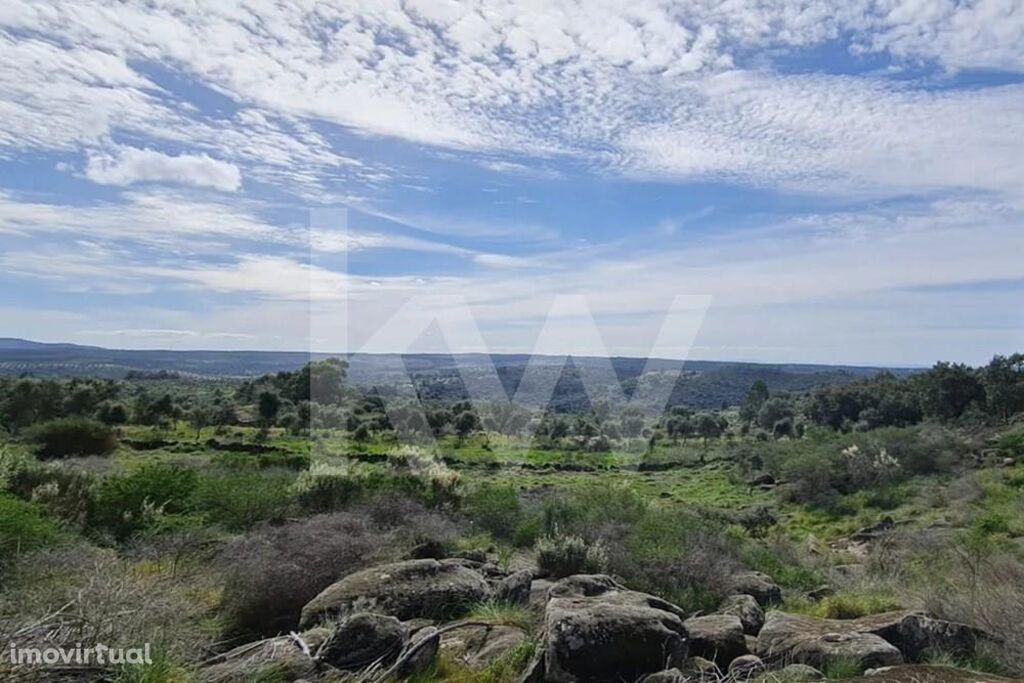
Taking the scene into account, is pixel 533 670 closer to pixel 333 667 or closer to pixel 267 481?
pixel 333 667

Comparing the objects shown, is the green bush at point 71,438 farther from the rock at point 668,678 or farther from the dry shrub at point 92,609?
the rock at point 668,678

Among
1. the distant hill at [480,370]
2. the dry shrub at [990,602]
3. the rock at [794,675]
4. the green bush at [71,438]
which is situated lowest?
the green bush at [71,438]

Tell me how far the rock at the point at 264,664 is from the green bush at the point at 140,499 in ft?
19.0

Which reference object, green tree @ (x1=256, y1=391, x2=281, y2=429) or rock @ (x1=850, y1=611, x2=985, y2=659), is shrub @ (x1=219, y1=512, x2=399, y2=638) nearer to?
rock @ (x1=850, y1=611, x2=985, y2=659)

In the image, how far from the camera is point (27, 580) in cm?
534

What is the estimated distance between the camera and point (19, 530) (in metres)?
6.71

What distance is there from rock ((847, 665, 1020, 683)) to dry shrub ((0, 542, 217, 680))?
397cm

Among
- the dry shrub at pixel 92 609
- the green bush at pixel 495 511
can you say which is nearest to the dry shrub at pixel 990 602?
the dry shrub at pixel 92 609

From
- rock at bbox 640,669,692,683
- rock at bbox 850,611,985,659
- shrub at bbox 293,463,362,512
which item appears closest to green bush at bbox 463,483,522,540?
shrub at bbox 293,463,362,512

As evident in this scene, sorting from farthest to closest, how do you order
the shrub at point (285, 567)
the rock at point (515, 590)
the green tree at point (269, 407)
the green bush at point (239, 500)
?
the green tree at point (269, 407) → the green bush at point (239, 500) → the shrub at point (285, 567) → the rock at point (515, 590)

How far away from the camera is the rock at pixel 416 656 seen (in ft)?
14.7

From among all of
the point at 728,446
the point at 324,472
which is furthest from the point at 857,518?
the point at 324,472

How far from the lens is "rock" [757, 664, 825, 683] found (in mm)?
4252

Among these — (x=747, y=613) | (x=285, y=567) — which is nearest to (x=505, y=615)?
(x=747, y=613)
